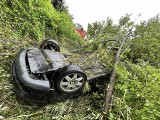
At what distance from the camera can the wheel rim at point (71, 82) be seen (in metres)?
4.50

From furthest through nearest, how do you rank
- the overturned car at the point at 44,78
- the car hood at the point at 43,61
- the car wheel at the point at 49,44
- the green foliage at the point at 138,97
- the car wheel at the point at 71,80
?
the car wheel at the point at 49,44 < the car hood at the point at 43,61 < the car wheel at the point at 71,80 < the green foliage at the point at 138,97 < the overturned car at the point at 44,78

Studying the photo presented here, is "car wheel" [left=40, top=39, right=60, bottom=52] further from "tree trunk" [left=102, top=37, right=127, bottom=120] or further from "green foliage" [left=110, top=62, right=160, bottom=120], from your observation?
"green foliage" [left=110, top=62, right=160, bottom=120]

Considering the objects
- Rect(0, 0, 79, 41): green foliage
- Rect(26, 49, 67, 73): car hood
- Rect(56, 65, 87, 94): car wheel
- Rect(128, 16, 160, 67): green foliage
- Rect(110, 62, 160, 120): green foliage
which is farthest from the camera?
Rect(0, 0, 79, 41): green foliage

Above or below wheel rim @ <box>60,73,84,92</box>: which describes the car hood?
above

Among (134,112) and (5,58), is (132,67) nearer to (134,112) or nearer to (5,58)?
(134,112)

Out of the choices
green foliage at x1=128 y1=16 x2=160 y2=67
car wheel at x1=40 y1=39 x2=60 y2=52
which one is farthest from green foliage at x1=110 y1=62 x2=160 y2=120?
car wheel at x1=40 y1=39 x2=60 y2=52

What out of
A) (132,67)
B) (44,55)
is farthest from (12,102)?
(132,67)

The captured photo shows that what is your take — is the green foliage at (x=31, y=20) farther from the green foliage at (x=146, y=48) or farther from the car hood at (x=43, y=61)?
the green foliage at (x=146, y=48)

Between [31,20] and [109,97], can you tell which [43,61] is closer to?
[109,97]

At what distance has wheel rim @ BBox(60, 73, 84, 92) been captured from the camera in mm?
4496

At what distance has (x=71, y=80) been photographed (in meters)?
4.53

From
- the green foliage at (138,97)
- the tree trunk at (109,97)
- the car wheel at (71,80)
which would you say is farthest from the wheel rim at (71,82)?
the green foliage at (138,97)

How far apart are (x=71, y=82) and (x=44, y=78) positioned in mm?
475

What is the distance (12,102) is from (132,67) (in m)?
2.46
